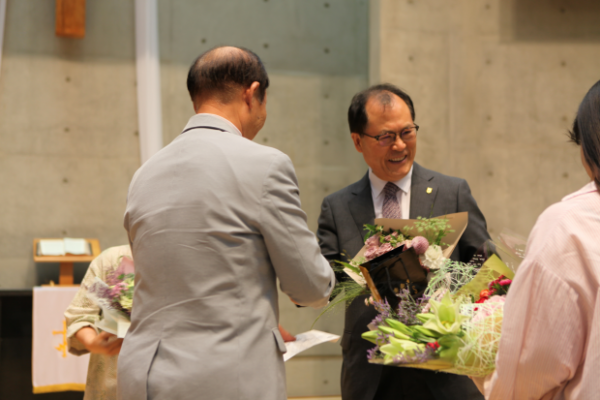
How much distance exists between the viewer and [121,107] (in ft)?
17.0

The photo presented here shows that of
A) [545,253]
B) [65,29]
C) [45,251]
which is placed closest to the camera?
[545,253]

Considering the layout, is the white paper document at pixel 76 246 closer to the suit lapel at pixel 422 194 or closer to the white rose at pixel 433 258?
the suit lapel at pixel 422 194

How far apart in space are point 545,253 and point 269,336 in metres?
0.71

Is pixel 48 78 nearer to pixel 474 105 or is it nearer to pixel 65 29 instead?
pixel 65 29

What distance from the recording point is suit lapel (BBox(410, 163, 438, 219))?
A: 247 cm

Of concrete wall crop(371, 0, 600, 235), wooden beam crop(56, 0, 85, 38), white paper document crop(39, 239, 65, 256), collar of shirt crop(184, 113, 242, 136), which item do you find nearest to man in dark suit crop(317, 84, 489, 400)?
collar of shirt crop(184, 113, 242, 136)

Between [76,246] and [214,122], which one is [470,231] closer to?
[214,122]

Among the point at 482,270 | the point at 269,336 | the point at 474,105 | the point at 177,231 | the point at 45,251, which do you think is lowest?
the point at 45,251

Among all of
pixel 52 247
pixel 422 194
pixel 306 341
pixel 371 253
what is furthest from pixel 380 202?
pixel 52 247

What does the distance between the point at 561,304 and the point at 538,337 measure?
3.5 inches

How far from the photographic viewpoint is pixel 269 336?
148cm

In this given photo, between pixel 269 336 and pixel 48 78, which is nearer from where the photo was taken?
pixel 269 336

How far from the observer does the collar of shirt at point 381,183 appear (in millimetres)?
2589

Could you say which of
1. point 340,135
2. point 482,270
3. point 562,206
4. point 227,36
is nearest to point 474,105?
point 340,135
